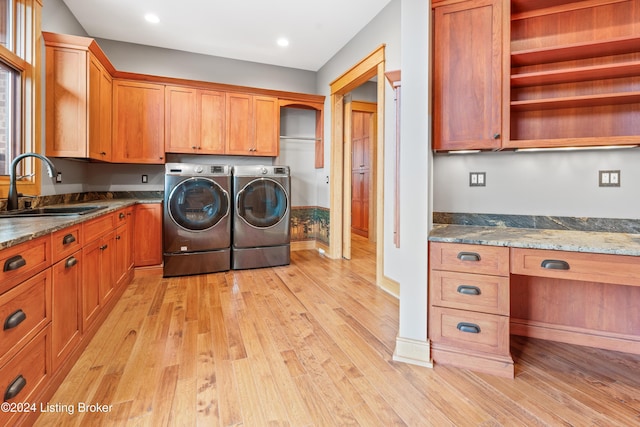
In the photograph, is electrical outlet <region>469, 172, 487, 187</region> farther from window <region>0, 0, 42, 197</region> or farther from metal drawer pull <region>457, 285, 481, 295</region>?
window <region>0, 0, 42, 197</region>

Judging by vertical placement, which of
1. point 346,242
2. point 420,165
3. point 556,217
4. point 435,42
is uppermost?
point 435,42

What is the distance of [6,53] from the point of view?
2.16 metres

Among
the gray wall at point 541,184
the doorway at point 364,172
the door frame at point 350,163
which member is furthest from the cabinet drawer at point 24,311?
the doorway at point 364,172

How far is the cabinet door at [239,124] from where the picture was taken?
13.3 ft

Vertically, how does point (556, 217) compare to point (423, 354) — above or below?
above

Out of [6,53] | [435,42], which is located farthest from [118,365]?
[435,42]

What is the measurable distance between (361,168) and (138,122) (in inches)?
153

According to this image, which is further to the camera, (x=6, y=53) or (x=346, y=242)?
(x=346, y=242)

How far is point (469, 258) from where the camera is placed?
1.72 metres

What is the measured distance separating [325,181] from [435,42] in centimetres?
272

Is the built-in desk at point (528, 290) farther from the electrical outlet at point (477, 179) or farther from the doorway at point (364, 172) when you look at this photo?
the doorway at point (364, 172)

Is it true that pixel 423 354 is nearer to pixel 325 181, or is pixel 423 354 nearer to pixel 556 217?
pixel 556 217

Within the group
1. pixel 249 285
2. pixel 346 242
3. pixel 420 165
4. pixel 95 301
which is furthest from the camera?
pixel 346 242

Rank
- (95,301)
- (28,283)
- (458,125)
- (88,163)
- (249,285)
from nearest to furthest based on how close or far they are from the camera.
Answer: (28,283), (458,125), (95,301), (249,285), (88,163)
